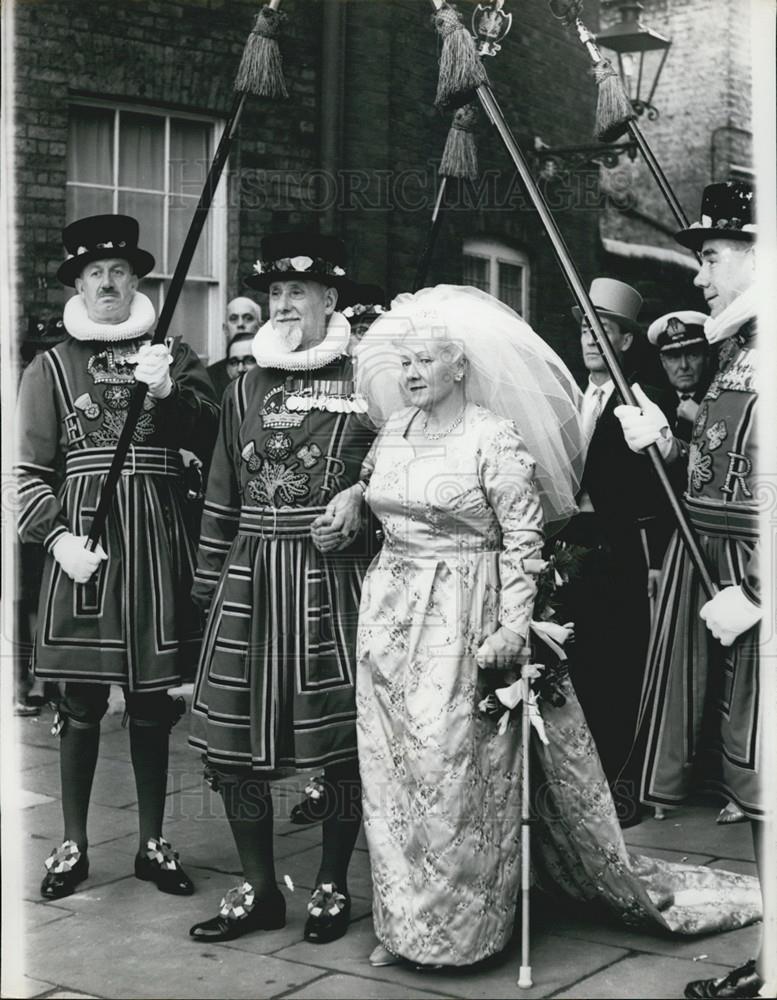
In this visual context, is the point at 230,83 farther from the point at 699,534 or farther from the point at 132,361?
the point at 699,534

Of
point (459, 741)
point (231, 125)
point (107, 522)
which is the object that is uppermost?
point (231, 125)

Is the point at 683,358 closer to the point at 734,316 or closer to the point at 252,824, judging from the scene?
the point at 734,316

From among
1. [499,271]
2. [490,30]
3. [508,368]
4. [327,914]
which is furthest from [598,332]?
[499,271]

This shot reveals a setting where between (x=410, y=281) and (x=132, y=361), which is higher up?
(x=410, y=281)

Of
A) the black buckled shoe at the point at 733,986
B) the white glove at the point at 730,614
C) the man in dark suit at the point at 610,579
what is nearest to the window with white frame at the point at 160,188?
the man in dark suit at the point at 610,579

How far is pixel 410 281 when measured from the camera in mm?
8500

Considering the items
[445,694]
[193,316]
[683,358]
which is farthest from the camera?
[193,316]

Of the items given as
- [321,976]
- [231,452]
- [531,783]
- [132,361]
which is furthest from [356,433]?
[321,976]

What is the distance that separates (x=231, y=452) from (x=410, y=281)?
4.26 meters

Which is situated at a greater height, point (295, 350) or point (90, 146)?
point (90, 146)

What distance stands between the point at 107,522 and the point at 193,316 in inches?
139

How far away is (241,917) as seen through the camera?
13.7ft

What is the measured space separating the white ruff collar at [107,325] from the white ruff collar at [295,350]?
555 millimetres

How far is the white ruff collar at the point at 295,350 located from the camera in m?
4.35
